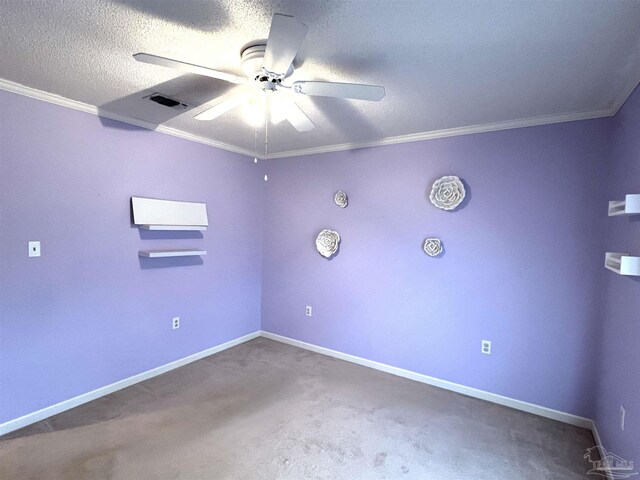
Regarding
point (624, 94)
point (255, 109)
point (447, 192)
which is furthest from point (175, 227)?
point (624, 94)

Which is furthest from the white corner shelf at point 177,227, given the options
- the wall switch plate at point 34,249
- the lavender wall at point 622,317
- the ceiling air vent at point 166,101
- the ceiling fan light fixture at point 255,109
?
the lavender wall at point 622,317

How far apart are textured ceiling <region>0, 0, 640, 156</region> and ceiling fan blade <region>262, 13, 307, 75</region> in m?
0.17

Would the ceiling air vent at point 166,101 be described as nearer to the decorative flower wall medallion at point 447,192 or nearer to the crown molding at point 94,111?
the crown molding at point 94,111

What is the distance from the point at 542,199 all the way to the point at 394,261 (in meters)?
1.30

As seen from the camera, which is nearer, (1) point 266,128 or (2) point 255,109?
(2) point 255,109

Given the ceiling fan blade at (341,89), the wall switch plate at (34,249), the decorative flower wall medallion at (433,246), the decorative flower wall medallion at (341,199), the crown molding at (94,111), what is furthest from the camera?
the decorative flower wall medallion at (341,199)

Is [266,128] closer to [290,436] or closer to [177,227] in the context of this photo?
[177,227]

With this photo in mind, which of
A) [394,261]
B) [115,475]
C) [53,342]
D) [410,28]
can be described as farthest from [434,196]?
[53,342]

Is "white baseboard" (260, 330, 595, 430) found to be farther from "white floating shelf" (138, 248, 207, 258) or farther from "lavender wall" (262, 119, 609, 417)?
"white floating shelf" (138, 248, 207, 258)

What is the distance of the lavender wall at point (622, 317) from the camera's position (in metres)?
1.61

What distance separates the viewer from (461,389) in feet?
9.33

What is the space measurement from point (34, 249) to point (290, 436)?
219 centimetres

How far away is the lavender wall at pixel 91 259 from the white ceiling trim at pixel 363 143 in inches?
2.2

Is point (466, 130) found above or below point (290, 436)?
above
